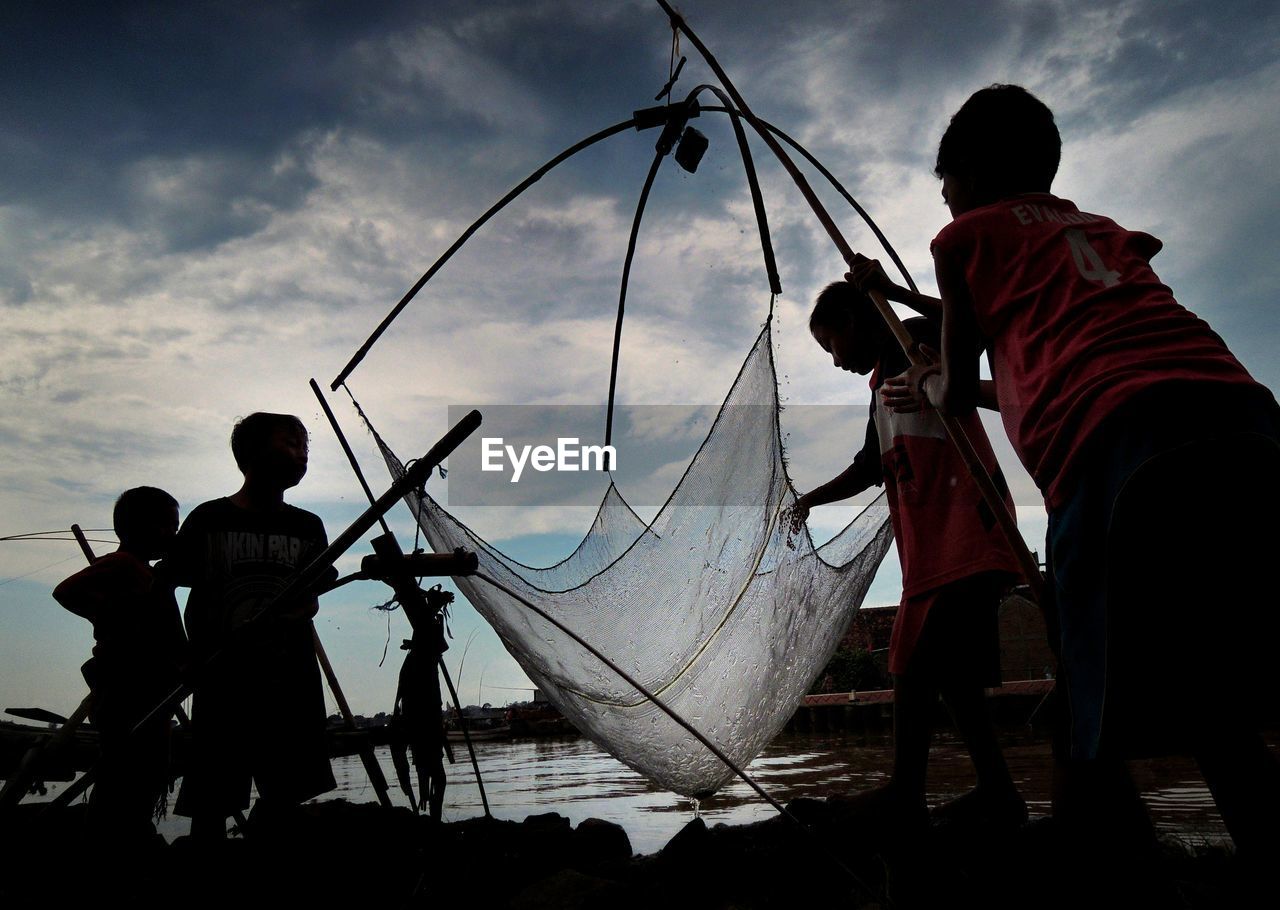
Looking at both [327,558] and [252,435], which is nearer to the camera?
[327,558]

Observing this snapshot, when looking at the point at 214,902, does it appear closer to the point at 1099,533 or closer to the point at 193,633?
the point at 193,633

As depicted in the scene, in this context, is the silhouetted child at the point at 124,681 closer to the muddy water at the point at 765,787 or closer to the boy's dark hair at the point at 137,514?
the boy's dark hair at the point at 137,514

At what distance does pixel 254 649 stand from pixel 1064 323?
1.89 m

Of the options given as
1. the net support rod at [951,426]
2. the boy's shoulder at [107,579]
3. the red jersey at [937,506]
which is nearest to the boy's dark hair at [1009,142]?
the net support rod at [951,426]

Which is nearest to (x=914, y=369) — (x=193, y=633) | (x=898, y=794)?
(x=898, y=794)

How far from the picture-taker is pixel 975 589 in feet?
5.40

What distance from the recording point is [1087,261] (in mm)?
1038

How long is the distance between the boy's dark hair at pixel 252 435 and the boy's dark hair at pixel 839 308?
1.56 meters

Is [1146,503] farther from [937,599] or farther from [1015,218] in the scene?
[937,599]

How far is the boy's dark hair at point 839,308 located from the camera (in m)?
2.04

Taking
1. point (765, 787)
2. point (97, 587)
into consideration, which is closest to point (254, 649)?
point (97, 587)

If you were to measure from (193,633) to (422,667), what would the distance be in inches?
26.3

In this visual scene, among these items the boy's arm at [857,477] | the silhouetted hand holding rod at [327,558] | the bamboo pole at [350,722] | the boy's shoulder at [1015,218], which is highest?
the boy's shoulder at [1015,218]

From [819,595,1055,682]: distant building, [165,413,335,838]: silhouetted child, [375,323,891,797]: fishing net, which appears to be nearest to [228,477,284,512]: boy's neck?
[165,413,335,838]: silhouetted child
